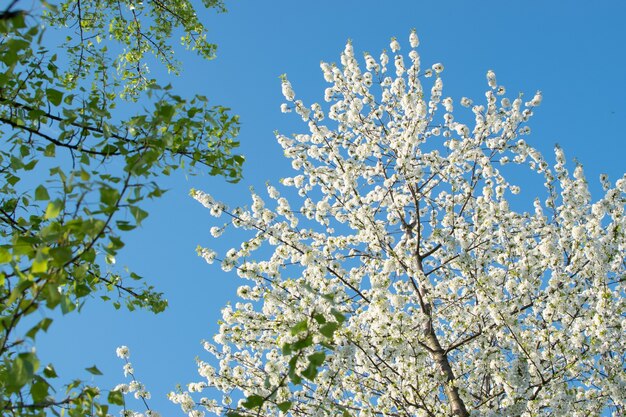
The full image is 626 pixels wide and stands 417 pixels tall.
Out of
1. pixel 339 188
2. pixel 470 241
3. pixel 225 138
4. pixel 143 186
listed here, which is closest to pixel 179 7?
pixel 339 188

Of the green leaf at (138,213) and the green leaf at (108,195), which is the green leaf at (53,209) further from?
the green leaf at (138,213)

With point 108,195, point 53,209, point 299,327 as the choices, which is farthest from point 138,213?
point 299,327

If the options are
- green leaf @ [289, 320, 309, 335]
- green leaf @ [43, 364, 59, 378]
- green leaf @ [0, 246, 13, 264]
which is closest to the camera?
green leaf @ [0, 246, 13, 264]

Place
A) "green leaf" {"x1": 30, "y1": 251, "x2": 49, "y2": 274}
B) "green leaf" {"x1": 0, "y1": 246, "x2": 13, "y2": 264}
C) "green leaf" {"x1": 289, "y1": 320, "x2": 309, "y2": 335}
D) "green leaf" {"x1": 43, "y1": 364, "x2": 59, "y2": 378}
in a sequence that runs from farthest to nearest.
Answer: "green leaf" {"x1": 43, "y1": 364, "x2": 59, "y2": 378} < "green leaf" {"x1": 289, "y1": 320, "x2": 309, "y2": 335} < "green leaf" {"x1": 0, "y1": 246, "x2": 13, "y2": 264} < "green leaf" {"x1": 30, "y1": 251, "x2": 49, "y2": 274}

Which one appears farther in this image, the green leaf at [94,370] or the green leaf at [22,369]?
the green leaf at [94,370]

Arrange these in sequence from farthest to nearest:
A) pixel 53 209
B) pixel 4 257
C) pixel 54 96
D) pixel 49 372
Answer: pixel 54 96 < pixel 49 372 < pixel 4 257 < pixel 53 209

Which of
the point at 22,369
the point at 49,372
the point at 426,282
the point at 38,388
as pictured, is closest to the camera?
the point at 22,369

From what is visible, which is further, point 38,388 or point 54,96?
point 54,96

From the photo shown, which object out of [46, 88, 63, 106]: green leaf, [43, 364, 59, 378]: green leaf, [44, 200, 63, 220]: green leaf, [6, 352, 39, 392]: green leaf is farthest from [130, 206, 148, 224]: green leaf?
[46, 88, 63, 106]: green leaf

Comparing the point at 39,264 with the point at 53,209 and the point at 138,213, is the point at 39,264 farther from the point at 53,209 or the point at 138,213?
the point at 138,213

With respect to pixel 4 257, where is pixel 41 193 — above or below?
above

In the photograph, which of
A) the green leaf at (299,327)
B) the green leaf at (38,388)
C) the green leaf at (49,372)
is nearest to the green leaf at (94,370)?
the green leaf at (38,388)

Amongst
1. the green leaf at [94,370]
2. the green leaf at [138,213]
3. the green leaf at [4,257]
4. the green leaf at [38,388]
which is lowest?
the green leaf at [38,388]

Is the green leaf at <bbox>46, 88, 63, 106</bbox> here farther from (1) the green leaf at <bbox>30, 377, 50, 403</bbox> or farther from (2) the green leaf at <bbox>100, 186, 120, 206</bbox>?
(1) the green leaf at <bbox>30, 377, 50, 403</bbox>
